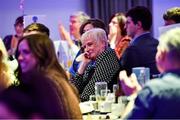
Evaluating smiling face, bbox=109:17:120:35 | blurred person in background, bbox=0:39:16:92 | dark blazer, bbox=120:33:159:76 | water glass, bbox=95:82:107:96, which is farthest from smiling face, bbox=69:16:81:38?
A: blurred person in background, bbox=0:39:16:92

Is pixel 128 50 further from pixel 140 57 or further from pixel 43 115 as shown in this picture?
pixel 43 115

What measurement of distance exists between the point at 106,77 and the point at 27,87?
1484mm

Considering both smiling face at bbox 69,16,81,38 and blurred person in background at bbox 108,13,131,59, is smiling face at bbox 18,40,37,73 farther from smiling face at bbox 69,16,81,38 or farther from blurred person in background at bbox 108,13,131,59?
smiling face at bbox 69,16,81,38

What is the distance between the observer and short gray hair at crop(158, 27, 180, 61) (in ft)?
6.24

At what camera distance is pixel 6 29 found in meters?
6.68

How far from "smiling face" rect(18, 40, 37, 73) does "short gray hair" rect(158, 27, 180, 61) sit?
2.16 feet

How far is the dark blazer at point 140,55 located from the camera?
3.54 metres

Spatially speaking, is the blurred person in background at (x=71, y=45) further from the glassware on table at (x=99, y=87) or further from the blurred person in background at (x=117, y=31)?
the glassware on table at (x=99, y=87)

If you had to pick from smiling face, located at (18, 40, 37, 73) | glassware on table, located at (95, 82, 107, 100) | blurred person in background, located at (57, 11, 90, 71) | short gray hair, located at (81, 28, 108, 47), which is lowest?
glassware on table, located at (95, 82, 107, 100)

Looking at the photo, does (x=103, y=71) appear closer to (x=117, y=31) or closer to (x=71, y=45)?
(x=117, y=31)

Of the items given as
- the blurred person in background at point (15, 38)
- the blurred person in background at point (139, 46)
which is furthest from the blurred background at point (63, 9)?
the blurred person in background at point (139, 46)

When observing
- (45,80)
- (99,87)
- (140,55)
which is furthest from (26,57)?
(140,55)

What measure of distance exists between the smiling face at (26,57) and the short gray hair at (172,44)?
2.16 feet

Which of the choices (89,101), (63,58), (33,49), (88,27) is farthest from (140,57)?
(33,49)
